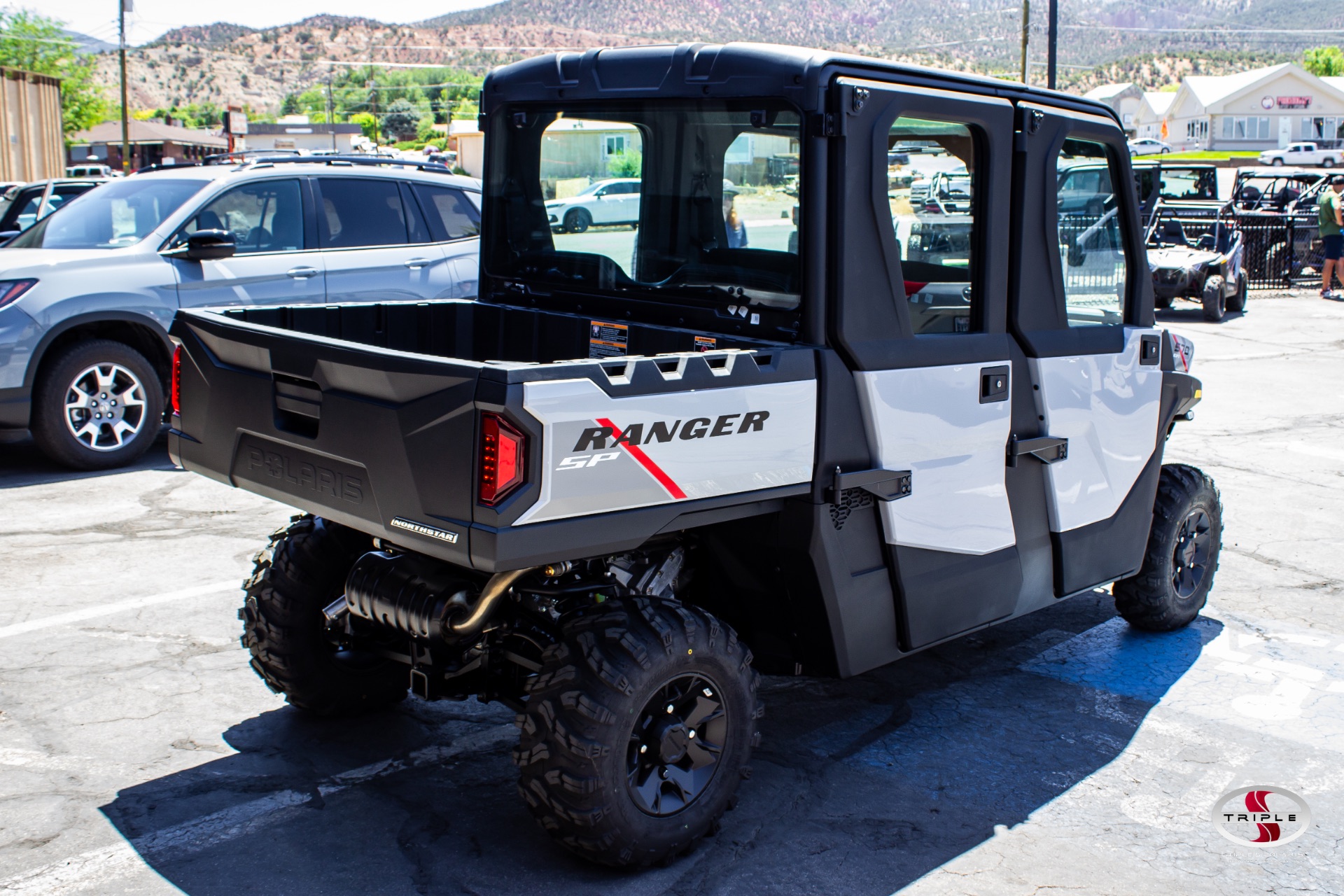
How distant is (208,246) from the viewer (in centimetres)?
799

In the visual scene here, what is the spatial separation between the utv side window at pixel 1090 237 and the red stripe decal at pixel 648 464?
1954mm

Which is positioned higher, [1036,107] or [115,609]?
[1036,107]

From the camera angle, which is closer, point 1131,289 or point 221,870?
point 221,870

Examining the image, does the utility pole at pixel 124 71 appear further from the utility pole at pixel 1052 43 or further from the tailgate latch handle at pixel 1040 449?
the tailgate latch handle at pixel 1040 449

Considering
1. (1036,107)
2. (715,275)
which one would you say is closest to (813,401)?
(715,275)

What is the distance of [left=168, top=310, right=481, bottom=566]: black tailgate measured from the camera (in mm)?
3021

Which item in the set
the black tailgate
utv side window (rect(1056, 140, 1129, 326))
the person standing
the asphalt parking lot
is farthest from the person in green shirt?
the black tailgate

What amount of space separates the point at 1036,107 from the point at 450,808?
120 inches

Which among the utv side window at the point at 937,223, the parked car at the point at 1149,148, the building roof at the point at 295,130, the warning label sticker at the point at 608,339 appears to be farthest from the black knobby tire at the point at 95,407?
the building roof at the point at 295,130

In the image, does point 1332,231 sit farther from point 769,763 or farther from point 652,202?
point 769,763

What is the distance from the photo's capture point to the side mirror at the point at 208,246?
7.99 m

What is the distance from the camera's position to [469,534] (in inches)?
117

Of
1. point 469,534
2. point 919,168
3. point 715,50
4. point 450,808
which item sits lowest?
point 450,808

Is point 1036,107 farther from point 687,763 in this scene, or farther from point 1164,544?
point 687,763
